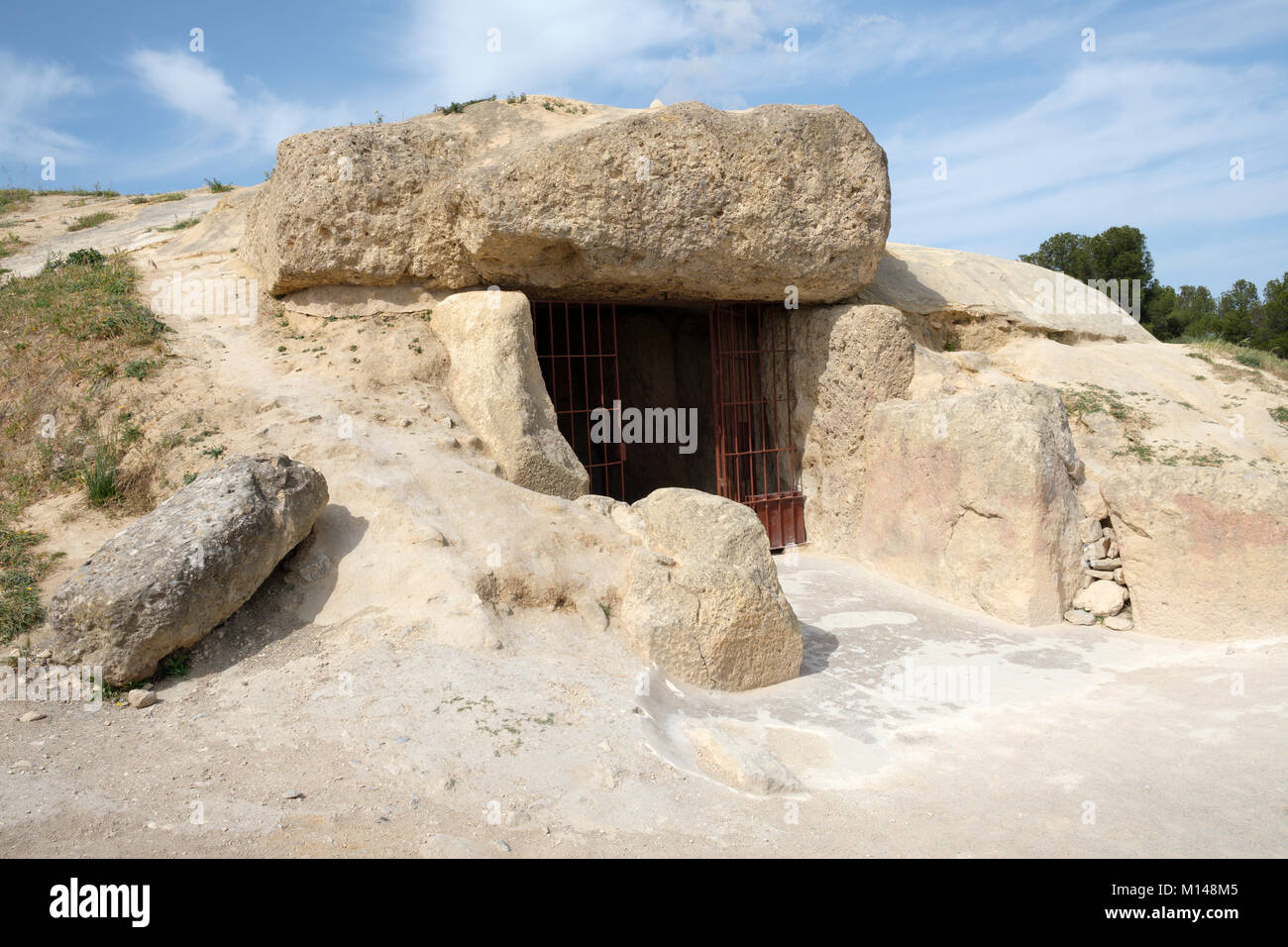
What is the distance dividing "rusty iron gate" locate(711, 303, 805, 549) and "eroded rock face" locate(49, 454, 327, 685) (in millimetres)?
5685

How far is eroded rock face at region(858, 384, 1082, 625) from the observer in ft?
24.4

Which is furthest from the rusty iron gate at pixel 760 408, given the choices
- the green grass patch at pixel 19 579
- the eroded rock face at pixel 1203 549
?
the green grass patch at pixel 19 579

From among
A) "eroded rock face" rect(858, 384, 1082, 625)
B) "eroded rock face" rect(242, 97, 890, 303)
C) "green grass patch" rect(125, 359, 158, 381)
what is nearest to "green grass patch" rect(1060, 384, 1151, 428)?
"eroded rock face" rect(858, 384, 1082, 625)

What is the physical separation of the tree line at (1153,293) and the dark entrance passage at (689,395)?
14.2m

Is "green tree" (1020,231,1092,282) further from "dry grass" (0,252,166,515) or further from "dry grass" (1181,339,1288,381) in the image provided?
"dry grass" (0,252,166,515)

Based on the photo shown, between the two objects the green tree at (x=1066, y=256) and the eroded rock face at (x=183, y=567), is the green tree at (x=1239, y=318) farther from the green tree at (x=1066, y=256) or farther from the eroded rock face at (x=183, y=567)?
the eroded rock face at (x=183, y=567)

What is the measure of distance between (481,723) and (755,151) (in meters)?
6.33

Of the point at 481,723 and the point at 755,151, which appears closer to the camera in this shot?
the point at 481,723

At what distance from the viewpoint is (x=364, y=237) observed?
834 centimetres

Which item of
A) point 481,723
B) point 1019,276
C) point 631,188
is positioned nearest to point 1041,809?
point 481,723

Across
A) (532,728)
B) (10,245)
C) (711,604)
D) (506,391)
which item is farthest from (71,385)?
(10,245)

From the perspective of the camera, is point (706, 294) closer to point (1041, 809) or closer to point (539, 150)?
point (539, 150)

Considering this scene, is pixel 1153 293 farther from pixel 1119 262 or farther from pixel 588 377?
pixel 588 377

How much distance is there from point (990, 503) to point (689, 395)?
5976mm
